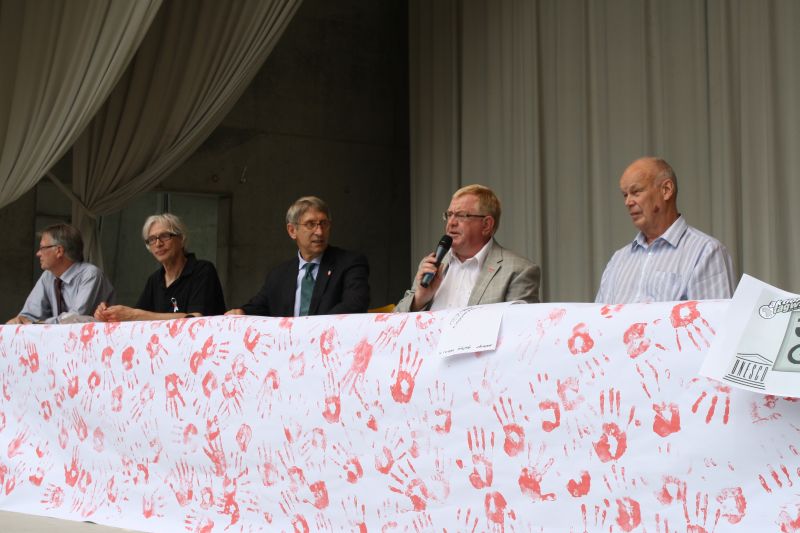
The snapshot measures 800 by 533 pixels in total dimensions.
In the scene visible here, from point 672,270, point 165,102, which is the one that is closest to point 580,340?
point 672,270

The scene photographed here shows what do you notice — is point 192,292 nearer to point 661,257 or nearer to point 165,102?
point 661,257

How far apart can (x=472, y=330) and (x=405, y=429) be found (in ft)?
0.82

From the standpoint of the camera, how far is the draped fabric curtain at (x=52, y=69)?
5.16m

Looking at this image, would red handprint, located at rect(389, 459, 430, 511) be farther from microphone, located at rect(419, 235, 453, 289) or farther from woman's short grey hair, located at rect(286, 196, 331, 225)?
woman's short grey hair, located at rect(286, 196, 331, 225)

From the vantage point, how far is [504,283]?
2988mm

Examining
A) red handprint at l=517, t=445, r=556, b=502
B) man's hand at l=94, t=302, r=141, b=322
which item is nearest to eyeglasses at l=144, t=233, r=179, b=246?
man's hand at l=94, t=302, r=141, b=322

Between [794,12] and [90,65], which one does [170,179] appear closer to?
[90,65]

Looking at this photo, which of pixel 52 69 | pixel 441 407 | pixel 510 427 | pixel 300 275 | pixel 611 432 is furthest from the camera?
pixel 52 69

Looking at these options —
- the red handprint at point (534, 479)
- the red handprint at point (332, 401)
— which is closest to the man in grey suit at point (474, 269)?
the red handprint at point (332, 401)

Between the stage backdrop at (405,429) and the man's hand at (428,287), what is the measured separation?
0.53 meters

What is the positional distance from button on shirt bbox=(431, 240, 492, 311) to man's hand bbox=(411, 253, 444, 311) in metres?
0.06

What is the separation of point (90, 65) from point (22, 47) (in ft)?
2.27

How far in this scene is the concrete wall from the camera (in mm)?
8570

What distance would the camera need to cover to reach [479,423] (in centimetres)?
194
